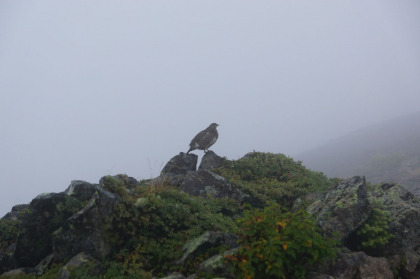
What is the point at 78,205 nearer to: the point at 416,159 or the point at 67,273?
the point at 67,273

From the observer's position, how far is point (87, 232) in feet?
26.0

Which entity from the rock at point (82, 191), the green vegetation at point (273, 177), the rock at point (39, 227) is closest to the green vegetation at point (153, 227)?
the rock at point (82, 191)

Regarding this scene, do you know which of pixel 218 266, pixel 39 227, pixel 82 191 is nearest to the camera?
pixel 218 266

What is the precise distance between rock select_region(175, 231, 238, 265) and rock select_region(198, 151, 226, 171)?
9.29m

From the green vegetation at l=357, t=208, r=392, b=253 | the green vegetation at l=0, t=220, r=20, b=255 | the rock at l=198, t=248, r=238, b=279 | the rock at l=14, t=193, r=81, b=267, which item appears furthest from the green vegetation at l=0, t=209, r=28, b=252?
the green vegetation at l=357, t=208, r=392, b=253

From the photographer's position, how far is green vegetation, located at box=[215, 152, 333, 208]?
1296 cm

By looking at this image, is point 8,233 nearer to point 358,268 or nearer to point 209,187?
point 209,187

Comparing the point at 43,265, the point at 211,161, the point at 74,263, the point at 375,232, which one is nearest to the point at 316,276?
the point at 375,232

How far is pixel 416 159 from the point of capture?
34.8m

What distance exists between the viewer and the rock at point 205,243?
7.23 meters

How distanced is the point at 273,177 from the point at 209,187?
4.68 meters

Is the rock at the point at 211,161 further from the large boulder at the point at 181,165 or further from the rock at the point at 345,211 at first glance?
the rock at the point at 345,211

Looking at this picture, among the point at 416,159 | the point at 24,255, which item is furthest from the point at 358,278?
the point at 416,159

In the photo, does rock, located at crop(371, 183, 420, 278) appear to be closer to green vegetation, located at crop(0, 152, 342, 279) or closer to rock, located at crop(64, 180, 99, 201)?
green vegetation, located at crop(0, 152, 342, 279)
